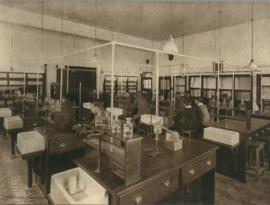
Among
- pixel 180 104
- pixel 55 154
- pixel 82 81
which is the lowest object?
pixel 55 154

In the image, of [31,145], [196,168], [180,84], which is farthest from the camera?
[180,84]

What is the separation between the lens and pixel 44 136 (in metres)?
2.26

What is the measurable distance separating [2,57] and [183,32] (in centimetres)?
565

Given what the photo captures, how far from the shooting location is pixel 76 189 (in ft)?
4.55

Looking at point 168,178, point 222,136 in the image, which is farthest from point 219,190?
point 168,178

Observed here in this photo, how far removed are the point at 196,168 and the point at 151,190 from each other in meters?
0.52

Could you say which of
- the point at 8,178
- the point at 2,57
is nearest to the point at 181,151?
the point at 8,178

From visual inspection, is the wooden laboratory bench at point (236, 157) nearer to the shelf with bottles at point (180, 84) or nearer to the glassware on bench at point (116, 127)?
the glassware on bench at point (116, 127)

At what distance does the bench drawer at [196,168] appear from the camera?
4.97ft

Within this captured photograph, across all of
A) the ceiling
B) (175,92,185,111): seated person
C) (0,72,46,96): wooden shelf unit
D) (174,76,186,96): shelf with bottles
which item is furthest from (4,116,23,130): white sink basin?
(174,76,186,96): shelf with bottles

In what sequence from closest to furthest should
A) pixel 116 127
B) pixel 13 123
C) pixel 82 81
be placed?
1. pixel 116 127
2. pixel 13 123
3. pixel 82 81

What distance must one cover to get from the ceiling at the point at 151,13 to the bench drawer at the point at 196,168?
3680 mm

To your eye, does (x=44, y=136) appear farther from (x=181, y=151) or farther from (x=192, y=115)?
(x=192, y=115)

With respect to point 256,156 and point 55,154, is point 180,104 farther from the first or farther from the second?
point 55,154
